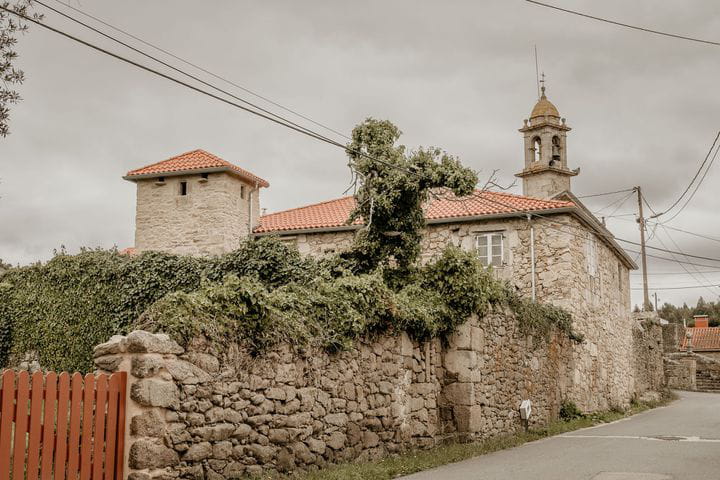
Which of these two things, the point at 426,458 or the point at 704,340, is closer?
the point at 426,458

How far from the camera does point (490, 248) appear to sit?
2366 centimetres

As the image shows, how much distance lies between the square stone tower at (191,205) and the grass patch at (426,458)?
39.7ft

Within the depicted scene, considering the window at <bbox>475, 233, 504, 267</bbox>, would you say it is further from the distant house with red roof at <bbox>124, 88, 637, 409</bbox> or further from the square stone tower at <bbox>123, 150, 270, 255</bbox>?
the square stone tower at <bbox>123, 150, 270, 255</bbox>

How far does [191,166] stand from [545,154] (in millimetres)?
13786

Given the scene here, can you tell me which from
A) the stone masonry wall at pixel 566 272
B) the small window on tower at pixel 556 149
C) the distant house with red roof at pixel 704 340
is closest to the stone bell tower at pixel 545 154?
the small window on tower at pixel 556 149

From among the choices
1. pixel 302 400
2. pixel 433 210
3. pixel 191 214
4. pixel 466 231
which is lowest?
pixel 302 400

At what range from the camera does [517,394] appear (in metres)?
16.4

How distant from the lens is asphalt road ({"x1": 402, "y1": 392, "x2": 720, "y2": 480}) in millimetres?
9555

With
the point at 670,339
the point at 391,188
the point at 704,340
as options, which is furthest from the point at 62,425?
the point at 704,340

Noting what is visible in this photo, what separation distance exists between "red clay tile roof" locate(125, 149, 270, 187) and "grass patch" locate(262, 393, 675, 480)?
1269cm

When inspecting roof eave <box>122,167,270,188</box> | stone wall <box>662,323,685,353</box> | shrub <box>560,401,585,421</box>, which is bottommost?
shrub <box>560,401,585,421</box>

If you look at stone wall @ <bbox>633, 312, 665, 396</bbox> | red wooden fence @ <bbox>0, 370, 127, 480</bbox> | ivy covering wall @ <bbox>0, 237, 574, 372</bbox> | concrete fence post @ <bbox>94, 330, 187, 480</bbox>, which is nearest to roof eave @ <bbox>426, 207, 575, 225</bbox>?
ivy covering wall @ <bbox>0, 237, 574, 372</bbox>

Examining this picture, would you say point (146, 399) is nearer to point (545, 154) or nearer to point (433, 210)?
point (433, 210)

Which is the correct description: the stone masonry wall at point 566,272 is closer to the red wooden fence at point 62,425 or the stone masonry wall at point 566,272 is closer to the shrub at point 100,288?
the shrub at point 100,288
